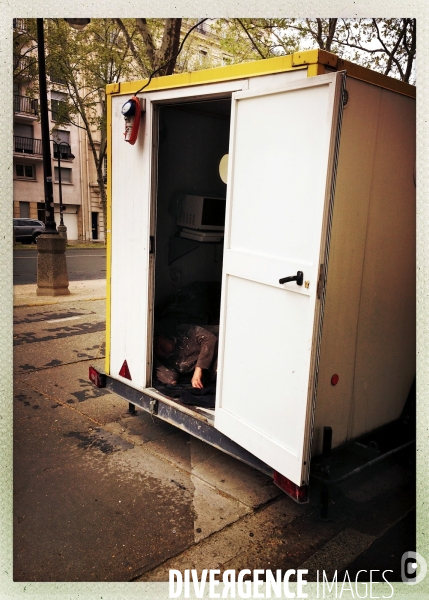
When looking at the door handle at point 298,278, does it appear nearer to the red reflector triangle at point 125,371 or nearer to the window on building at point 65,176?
the red reflector triangle at point 125,371

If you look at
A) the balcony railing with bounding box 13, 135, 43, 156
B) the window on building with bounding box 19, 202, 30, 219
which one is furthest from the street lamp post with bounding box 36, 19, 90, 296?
the balcony railing with bounding box 13, 135, 43, 156

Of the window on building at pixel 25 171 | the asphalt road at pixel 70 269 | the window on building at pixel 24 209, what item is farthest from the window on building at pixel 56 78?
the window on building at pixel 25 171

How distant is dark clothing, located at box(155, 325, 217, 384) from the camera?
3.88m

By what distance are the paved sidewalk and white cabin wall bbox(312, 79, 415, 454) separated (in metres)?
6.99

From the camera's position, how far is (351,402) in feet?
9.86

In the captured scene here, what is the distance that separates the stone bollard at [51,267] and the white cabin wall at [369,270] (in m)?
7.76

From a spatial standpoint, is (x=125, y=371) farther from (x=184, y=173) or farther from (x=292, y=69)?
(x=292, y=69)

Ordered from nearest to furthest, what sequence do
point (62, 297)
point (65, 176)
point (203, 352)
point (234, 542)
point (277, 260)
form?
point (277, 260)
point (234, 542)
point (203, 352)
point (62, 297)
point (65, 176)

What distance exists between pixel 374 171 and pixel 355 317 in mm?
882

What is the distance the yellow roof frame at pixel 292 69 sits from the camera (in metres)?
2.32

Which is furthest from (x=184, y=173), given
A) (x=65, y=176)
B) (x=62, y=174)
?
(x=65, y=176)

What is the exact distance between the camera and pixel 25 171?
30.5 meters

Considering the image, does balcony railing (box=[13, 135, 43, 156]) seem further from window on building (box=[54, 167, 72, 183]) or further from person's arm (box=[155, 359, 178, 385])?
person's arm (box=[155, 359, 178, 385])

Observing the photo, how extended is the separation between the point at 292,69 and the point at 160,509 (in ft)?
9.02
